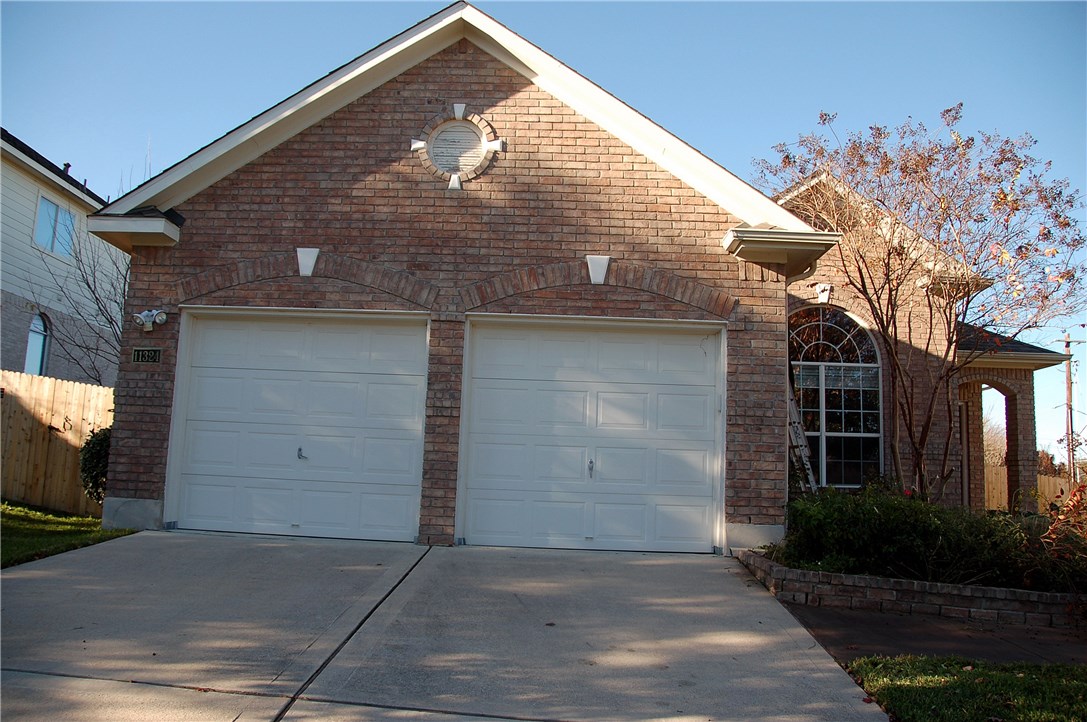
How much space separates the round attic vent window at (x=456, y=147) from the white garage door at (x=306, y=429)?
6.42 feet

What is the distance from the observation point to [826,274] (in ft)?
39.2

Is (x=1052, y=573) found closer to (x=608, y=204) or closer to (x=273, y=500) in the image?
(x=608, y=204)

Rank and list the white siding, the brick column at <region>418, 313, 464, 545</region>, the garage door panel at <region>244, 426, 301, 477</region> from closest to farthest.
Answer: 1. the brick column at <region>418, 313, 464, 545</region>
2. the garage door panel at <region>244, 426, 301, 477</region>
3. the white siding

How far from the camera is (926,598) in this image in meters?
6.96

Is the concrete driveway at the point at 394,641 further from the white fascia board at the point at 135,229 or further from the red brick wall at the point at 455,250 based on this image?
the white fascia board at the point at 135,229

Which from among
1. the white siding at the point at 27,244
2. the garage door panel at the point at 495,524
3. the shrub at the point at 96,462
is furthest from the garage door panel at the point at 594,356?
the white siding at the point at 27,244

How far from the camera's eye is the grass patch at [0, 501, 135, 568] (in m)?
7.54

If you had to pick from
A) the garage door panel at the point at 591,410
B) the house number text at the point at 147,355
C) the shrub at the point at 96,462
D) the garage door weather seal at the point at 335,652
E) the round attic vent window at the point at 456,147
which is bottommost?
the garage door weather seal at the point at 335,652

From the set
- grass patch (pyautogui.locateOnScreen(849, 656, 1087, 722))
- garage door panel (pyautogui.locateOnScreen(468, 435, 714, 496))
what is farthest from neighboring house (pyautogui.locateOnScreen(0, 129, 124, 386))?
grass patch (pyautogui.locateOnScreen(849, 656, 1087, 722))

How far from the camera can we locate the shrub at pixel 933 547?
278 inches

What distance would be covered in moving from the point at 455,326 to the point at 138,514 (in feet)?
13.7

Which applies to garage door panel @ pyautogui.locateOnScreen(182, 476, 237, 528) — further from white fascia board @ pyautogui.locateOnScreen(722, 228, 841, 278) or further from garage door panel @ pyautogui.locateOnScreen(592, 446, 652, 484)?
white fascia board @ pyautogui.locateOnScreen(722, 228, 841, 278)

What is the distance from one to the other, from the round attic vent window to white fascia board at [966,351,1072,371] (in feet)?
29.5

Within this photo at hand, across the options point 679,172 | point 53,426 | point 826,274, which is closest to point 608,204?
point 679,172
